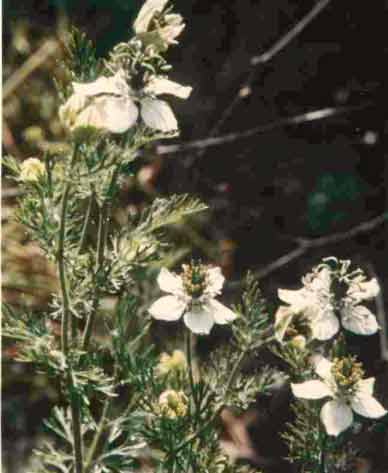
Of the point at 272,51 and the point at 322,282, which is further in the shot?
the point at 272,51

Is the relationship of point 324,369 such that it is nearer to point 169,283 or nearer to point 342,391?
point 342,391

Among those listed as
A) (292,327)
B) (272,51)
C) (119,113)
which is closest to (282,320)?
(292,327)

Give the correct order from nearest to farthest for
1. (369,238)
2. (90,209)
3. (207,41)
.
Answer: (90,209), (369,238), (207,41)

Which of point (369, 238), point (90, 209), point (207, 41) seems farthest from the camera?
point (207, 41)

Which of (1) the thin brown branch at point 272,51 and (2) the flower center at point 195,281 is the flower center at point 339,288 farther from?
(1) the thin brown branch at point 272,51

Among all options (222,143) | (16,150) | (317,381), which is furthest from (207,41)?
(317,381)

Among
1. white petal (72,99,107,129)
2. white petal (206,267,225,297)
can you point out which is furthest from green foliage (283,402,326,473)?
white petal (72,99,107,129)

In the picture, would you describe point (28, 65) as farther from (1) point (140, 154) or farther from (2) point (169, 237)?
(2) point (169, 237)
